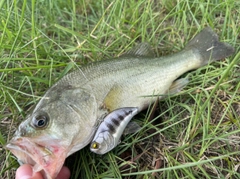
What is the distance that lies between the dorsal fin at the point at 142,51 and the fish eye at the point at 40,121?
122cm

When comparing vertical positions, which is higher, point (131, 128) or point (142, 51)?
point (142, 51)

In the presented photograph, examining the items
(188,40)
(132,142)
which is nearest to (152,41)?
(188,40)

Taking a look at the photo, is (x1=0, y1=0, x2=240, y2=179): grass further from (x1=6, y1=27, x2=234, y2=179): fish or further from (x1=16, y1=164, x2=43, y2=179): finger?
(x1=16, y1=164, x2=43, y2=179): finger

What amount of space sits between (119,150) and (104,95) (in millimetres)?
525

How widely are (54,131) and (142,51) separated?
1369 millimetres

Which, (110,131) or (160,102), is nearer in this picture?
(110,131)

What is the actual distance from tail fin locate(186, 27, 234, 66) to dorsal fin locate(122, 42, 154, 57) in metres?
0.44

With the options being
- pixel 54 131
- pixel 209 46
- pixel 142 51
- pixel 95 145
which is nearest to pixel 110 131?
pixel 95 145

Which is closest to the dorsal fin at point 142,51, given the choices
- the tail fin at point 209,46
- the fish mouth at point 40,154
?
the tail fin at point 209,46

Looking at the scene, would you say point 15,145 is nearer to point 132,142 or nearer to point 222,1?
point 132,142

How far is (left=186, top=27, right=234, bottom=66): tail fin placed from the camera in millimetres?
2926

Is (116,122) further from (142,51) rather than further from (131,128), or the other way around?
(142,51)

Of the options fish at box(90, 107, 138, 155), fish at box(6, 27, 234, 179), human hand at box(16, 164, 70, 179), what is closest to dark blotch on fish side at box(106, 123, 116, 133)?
fish at box(90, 107, 138, 155)

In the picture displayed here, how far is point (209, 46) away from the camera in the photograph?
3029 mm
